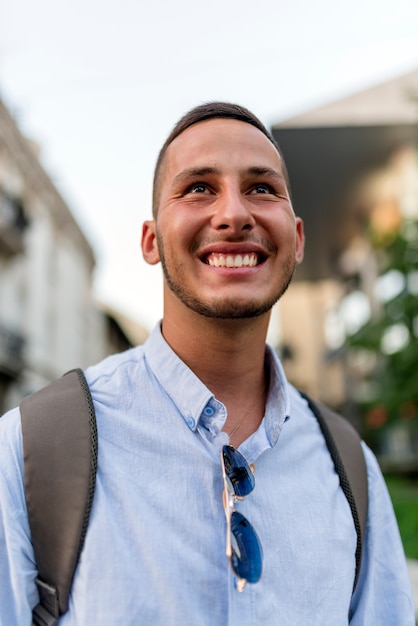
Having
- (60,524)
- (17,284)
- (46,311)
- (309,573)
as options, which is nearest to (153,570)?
(60,524)

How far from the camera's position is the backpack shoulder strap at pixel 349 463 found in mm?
1536

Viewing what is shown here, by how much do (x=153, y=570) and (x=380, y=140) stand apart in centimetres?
1945

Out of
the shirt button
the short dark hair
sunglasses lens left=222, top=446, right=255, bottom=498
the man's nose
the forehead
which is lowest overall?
sunglasses lens left=222, top=446, right=255, bottom=498

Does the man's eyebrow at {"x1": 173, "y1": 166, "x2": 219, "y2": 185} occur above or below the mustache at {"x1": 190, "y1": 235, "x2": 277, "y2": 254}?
above

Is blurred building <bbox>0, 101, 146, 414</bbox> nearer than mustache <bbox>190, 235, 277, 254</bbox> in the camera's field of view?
No

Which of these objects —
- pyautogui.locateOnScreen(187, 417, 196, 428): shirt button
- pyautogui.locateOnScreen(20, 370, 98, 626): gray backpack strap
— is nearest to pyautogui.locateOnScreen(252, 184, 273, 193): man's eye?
pyautogui.locateOnScreen(187, 417, 196, 428): shirt button

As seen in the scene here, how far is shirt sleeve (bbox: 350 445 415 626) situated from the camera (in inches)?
60.1

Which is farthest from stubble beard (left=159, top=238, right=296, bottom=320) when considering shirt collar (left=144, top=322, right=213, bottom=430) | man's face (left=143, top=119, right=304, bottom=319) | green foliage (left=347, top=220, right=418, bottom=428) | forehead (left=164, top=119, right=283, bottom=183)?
green foliage (left=347, top=220, right=418, bottom=428)

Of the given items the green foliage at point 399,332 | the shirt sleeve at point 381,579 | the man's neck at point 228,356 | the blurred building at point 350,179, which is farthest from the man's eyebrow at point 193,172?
the blurred building at point 350,179

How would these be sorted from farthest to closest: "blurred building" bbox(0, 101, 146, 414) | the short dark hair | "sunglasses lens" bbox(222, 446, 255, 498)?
"blurred building" bbox(0, 101, 146, 414)
the short dark hair
"sunglasses lens" bbox(222, 446, 255, 498)

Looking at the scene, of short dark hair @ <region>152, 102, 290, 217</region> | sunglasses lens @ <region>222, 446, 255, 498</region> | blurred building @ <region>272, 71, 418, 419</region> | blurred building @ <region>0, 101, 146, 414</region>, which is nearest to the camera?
sunglasses lens @ <region>222, 446, 255, 498</region>

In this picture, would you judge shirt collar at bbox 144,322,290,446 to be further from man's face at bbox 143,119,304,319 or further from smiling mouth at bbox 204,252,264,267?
smiling mouth at bbox 204,252,264,267

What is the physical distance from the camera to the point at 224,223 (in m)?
1.48

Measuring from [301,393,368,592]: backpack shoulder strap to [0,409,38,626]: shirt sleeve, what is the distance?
0.75 metres
